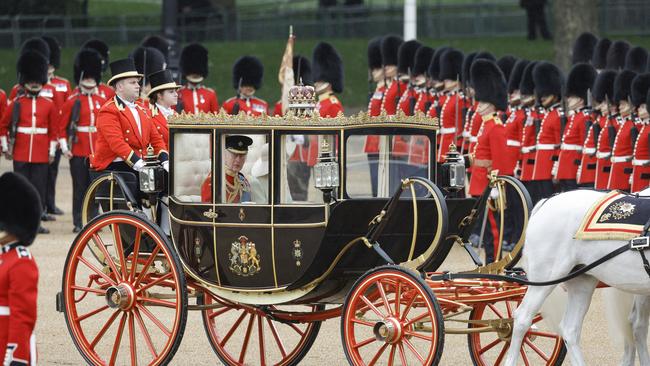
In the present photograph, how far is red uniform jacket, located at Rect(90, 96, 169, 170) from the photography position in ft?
27.1

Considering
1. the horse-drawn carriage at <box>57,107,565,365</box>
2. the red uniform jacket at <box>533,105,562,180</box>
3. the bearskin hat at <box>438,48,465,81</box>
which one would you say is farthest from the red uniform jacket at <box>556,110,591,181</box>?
the horse-drawn carriage at <box>57,107,565,365</box>

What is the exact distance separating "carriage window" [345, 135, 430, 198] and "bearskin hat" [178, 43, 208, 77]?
6.96 m

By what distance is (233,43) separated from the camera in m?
28.0

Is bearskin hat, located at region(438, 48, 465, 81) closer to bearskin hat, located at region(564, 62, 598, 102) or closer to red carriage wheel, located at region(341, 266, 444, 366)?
bearskin hat, located at region(564, 62, 598, 102)

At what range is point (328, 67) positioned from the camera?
575 inches

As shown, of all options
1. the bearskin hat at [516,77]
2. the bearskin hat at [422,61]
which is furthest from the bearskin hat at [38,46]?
the bearskin hat at [516,77]

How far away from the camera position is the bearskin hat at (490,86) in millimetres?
12359

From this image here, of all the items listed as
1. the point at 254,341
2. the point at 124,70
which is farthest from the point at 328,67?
the point at 124,70

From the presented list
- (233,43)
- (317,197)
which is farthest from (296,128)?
(233,43)

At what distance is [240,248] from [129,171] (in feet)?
3.66

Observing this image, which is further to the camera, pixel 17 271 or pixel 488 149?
pixel 488 149

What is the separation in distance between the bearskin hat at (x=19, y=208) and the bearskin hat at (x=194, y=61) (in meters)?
8.55

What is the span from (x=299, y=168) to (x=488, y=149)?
4.59m

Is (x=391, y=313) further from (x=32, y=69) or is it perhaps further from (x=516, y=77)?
(x=32, y=69)
